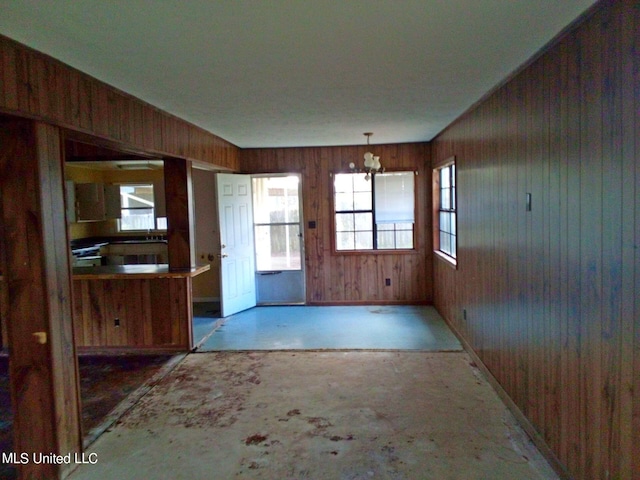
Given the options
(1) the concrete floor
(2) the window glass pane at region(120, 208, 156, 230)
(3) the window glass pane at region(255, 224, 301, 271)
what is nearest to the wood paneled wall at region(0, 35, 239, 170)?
(1) the concrete floor

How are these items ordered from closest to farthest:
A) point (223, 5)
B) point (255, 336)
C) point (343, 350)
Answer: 1. point (223, 5)
2. point (343, 350)
3. point (255, 336)

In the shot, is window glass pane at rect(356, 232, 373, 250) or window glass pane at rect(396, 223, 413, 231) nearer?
window glass pane at rect(396, 223, 413, 231)

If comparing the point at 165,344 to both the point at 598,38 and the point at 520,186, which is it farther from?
the point at 598,38

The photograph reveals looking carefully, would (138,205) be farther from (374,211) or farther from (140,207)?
(374,211)

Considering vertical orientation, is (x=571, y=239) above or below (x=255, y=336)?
above

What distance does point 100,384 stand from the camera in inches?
159

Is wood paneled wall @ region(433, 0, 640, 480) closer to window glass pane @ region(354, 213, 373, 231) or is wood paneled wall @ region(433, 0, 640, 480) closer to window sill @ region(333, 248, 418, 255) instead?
window sill @ region(333, 248, 418, 255)

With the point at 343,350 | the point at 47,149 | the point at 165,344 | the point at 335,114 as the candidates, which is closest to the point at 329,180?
the point at 335,114

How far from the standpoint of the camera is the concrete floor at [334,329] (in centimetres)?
494

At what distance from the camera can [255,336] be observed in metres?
5.39

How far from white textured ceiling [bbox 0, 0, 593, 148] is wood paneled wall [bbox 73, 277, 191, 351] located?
200cm

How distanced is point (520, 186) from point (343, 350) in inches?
102

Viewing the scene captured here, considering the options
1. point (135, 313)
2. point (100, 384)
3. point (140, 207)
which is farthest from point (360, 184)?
point (100, 384)

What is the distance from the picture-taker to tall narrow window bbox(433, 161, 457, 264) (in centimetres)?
→ 565
